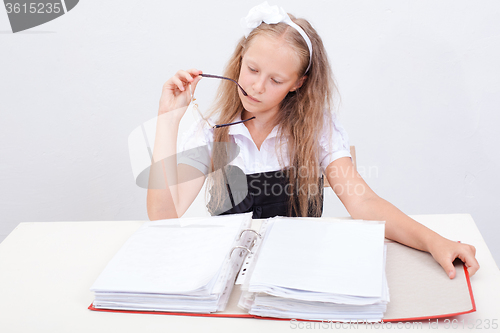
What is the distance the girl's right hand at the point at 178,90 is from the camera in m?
1.05

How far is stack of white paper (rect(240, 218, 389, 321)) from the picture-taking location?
2.06ft

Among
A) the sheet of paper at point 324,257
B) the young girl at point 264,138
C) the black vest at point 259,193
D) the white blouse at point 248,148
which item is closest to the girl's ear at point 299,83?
the young girl at point 264,138

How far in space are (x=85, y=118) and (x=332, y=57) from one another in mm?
1026

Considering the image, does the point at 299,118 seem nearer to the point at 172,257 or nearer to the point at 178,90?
the point at 178,90

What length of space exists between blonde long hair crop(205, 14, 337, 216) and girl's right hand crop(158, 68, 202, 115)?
0.17 m

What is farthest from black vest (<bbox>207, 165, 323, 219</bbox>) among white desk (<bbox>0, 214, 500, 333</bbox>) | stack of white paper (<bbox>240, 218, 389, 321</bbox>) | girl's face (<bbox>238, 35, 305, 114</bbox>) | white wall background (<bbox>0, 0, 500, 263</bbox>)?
white wall background (<bbox>0, 0, 500, 263</bbox>)

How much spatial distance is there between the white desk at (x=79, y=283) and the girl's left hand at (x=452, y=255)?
25 mm

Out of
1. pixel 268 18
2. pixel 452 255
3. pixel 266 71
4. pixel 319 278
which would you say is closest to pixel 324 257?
pixel 319 278

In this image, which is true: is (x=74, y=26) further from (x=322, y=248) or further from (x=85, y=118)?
(x=322, y=248)

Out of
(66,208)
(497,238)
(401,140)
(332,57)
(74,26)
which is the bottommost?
(497,238)

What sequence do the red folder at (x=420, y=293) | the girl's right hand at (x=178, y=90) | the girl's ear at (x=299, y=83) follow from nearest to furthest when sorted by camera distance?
the red folder at (x=420, y=293) → the girl's right hand at (x=178, y=90) → the girl's ear at (x=299, y=83)

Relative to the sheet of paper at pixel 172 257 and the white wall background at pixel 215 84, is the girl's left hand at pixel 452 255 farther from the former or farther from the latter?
the white wall background at pixel 215 84

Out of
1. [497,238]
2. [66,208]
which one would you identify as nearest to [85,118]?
[66,208]

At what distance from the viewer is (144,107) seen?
1807 millimetres
